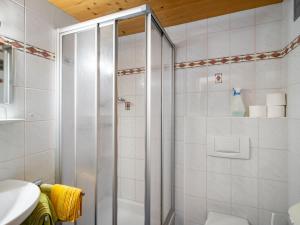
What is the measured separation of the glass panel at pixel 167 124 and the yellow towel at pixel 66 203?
0.72m

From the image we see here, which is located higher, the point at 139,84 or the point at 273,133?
the point at 139,84

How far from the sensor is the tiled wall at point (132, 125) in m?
2.06

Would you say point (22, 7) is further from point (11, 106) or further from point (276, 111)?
point (276, 111)

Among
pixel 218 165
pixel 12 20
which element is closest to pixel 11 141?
pixel 12 20

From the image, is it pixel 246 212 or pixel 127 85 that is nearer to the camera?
pixel 246 212

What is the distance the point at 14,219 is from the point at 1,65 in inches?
35.3

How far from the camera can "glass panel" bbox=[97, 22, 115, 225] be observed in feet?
4.07

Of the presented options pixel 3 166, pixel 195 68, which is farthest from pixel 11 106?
pixel 195 68

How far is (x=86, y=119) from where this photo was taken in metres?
1.34

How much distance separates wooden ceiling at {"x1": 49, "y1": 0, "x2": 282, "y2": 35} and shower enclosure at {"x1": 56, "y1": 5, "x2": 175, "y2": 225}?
0.84 ft

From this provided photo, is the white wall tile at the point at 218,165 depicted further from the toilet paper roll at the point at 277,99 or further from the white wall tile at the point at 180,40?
the white wall tile at the point at 180,40

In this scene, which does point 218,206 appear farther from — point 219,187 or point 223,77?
point 223,77

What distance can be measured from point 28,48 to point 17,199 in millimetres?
1002

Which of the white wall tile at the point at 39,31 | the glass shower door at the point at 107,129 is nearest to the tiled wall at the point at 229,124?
the glass shower door at the point at 107,129
